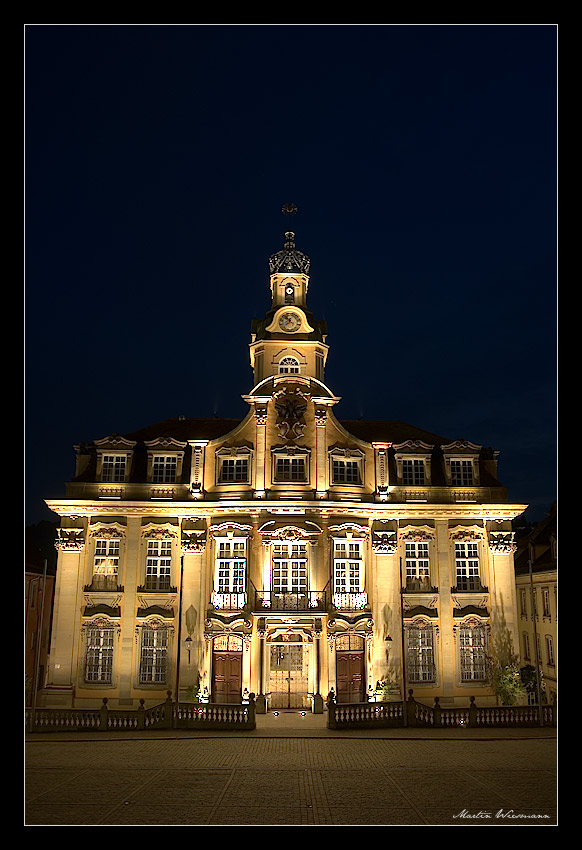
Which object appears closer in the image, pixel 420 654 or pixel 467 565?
pixel 420 654

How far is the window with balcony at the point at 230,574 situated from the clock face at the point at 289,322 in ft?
43.8

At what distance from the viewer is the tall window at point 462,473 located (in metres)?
41.5

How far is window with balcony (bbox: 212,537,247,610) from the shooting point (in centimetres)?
3819

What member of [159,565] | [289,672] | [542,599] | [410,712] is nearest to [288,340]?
[159,565]

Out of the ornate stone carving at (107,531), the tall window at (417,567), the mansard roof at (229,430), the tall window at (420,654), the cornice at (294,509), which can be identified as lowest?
the tall window at (420,654)

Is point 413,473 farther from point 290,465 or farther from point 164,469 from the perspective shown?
point 164,469

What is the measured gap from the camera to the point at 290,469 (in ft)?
133

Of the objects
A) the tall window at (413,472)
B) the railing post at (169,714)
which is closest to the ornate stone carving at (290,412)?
the tall window at (413,472)

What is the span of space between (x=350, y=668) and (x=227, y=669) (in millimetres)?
6638

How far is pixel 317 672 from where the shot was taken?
37219mm

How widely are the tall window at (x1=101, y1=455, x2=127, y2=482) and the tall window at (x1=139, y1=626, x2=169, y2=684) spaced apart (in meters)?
8.72

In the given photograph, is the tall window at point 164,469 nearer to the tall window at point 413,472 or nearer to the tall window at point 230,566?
the tall window at point 230,566

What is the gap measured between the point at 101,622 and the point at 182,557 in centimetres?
574

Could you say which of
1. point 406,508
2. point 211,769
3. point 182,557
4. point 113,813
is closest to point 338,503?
point 406,508
